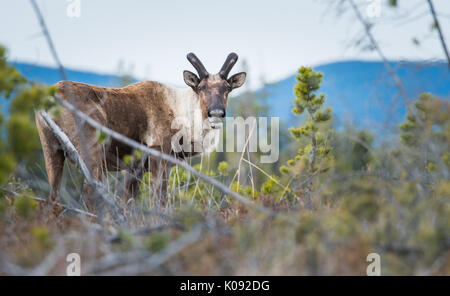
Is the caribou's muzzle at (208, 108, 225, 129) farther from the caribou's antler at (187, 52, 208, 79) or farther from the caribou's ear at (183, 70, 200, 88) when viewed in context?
the caribou's antler at (187, 52, 208, 79)

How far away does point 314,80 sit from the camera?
247 inches

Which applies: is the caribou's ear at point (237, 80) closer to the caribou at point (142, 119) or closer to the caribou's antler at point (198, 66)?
the caribou at point (142, 119)

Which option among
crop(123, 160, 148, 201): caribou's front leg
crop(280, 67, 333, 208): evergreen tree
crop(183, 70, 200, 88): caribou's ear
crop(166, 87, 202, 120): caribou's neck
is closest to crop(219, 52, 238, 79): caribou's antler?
crop(183, 70, 200, 88): caribou's ear

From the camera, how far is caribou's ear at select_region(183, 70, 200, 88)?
7133 mm

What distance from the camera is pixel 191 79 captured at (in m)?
7.21

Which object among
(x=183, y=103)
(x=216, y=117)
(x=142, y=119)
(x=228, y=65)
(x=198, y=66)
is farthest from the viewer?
(x=228, y=65)

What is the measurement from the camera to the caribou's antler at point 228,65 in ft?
24.0

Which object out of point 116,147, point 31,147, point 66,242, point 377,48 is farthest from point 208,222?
point 116,147

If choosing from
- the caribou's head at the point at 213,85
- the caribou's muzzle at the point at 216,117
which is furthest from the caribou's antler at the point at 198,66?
the caribou's muzzle at the point at 216,117

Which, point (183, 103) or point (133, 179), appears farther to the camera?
point (183, 103)

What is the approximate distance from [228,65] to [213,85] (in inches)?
24.0

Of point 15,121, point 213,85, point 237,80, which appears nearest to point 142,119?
point 213,85

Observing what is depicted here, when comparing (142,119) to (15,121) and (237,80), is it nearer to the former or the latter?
(237,80)

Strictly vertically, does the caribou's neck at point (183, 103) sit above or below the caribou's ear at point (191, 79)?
below
